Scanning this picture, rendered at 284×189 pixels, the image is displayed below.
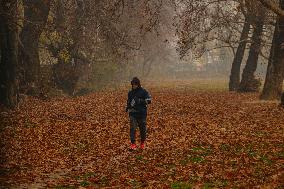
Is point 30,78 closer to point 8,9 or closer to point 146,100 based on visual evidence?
point 8,9

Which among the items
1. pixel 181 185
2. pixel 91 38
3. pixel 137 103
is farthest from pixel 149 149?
pixel 91 38

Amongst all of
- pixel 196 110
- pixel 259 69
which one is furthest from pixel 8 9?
pixel 259 69

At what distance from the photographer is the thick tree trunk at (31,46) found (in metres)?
29.7

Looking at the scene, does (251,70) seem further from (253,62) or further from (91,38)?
(91,38)

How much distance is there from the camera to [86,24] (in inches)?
1383

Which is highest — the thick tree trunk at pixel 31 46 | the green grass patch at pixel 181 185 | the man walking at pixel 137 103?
the thick tree trunk at pixel 31 46

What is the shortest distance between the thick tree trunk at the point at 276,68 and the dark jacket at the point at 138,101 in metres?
14.4

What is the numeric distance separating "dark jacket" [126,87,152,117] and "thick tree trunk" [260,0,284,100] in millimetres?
14399

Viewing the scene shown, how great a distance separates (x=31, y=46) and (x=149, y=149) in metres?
18.0

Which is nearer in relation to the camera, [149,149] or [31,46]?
[149,149]

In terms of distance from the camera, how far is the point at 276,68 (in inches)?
1080

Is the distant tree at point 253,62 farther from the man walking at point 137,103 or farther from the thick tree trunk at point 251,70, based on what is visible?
the man walking at point 137,103

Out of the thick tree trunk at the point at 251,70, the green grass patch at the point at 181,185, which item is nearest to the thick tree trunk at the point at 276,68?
the thick tree trunk at the point at 251,70

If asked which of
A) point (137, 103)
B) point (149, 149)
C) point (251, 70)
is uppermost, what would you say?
point (251, 70)
